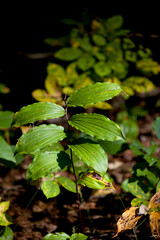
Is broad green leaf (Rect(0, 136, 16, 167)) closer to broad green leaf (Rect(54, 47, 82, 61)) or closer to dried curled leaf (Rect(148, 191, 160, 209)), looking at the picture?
dried curled leaf (Rect(148, 191, 160, 209))

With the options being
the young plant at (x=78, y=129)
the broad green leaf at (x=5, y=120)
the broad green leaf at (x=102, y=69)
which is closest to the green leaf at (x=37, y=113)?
the young plant at (x=78, y=129)

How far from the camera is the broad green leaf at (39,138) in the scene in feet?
2.91

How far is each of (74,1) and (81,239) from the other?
263 cm

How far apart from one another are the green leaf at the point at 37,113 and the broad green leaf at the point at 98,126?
88mm

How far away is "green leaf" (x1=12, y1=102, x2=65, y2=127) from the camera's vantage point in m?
0.93

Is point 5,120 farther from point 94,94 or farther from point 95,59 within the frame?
point 95,59

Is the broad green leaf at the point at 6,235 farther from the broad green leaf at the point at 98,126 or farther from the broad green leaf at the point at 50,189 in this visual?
the broad green leaf at the point at 98,126

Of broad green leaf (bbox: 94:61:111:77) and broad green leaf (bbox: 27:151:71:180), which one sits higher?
broad green leaf (bbox: 94:61:111:77)

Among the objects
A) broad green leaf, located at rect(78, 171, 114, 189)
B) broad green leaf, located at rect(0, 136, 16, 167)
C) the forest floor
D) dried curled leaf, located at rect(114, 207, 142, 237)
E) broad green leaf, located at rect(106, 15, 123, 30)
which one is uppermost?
broad green leaf, located at rect(106, 15, 123, 30)

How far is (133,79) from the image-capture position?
1975 millimetres

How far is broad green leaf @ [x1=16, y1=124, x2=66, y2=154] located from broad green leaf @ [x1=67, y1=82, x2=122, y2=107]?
0.15m

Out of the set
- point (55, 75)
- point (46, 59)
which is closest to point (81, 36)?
point (55, 75)

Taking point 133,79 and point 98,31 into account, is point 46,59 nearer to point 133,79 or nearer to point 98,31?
point 98,31

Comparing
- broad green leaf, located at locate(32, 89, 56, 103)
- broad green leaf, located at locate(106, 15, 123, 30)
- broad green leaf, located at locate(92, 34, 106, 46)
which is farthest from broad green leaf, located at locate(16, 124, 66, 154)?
broad green leaf, located at locate(106, 15, 123, 30)
